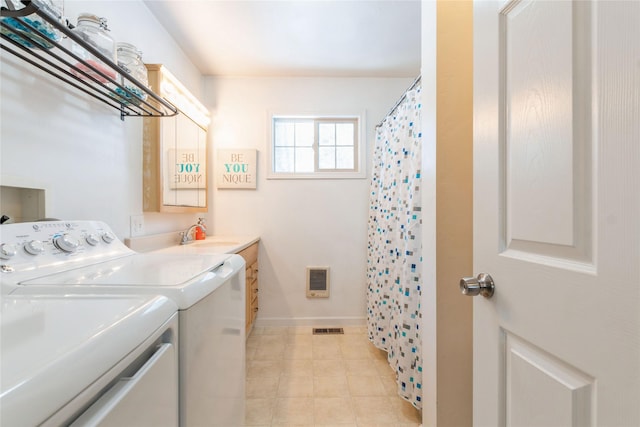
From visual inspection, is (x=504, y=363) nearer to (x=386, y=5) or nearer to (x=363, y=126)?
(x=386, y=5)

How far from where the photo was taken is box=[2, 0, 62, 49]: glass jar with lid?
77cm

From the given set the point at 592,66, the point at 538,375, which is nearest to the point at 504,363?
the point at 538,375

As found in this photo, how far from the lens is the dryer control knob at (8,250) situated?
743mm

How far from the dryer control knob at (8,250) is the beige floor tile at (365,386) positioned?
1767 millimetres

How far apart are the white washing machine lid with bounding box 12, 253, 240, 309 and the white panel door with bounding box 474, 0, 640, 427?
32.1 inches

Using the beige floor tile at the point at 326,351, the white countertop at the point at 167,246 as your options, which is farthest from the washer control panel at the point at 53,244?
the beige floor tile at the point at 326,351

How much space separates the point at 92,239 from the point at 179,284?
2.07ft

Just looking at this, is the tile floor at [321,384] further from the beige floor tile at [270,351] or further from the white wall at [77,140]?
the white wall at [77,140]

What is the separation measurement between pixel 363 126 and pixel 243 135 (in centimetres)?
121

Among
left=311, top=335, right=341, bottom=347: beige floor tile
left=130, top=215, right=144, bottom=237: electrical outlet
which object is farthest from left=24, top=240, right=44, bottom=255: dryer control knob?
left=311, top=335, right=341, bottom=347: beige floor tile

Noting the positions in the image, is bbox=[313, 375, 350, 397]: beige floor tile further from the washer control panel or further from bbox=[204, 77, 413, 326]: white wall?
the washer control panel

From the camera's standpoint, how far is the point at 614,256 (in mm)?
419

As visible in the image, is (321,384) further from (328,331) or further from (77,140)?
(77,140)

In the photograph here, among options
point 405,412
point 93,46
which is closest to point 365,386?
point 405,412
